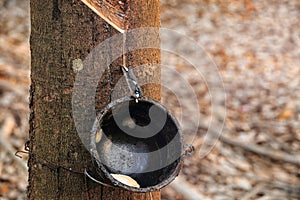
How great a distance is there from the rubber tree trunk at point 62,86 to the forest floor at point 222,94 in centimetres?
201

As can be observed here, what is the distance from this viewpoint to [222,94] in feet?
16.4

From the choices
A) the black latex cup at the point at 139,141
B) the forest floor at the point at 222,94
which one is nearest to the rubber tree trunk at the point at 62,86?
the black latex cup at the point at 139,141

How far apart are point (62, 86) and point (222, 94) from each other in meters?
3.13

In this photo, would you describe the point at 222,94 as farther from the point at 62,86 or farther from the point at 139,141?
the point at 62,86

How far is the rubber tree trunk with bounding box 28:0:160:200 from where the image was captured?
201cm

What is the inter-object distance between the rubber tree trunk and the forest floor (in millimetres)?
2011

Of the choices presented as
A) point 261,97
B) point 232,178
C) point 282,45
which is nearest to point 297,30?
point 282,45

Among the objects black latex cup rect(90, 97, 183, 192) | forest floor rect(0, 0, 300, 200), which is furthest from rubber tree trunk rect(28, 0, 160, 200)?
forest floor rect(0, 0, 300, 200)

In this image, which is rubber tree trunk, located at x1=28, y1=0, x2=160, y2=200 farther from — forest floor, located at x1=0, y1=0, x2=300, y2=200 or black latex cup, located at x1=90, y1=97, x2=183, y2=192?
forest floor, located at x1=0, y1=0, x2=300, y2=200

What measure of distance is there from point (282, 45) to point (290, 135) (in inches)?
65.5

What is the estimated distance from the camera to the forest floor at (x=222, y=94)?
418cm

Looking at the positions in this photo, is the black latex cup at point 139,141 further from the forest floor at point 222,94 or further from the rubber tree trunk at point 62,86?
the forest floor at point 222,94

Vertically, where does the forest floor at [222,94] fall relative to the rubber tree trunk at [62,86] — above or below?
above

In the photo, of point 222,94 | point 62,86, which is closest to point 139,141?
point 62,86
